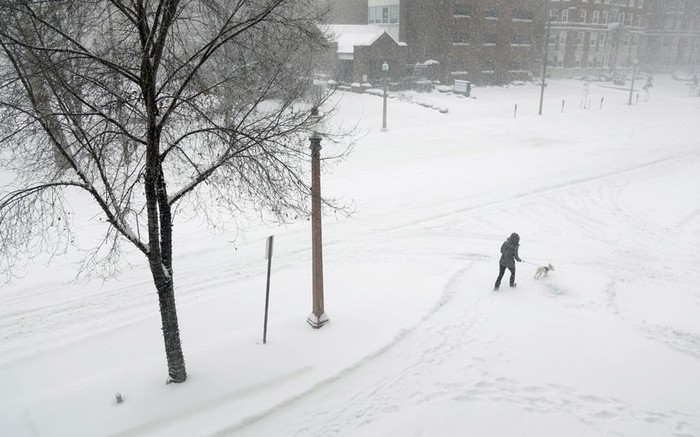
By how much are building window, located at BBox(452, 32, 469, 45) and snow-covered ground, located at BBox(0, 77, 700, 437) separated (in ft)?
104

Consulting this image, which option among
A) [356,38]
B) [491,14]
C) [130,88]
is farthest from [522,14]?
[130,88]

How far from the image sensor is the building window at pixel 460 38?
4466 cm

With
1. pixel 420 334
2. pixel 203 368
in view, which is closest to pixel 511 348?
pixel 420 334

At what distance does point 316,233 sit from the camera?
8.13 metres

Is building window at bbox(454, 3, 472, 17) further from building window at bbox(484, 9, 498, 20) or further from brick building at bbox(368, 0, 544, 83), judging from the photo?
building window at bbox(484, 9, 498, 20)

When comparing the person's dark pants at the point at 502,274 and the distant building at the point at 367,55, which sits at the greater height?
the distant building at the point at 367,55

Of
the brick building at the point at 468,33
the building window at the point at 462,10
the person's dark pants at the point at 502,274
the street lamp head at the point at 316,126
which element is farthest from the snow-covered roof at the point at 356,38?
the street lamp head at the point at 316,126

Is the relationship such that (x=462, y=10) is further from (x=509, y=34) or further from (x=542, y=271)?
(x=542, y=271)

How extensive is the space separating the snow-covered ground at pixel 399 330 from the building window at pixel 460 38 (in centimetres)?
3155

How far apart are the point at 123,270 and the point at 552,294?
9.70m

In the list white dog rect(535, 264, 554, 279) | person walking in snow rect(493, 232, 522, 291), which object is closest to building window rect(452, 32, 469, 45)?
white dog rect(535, 264, 554, 279)

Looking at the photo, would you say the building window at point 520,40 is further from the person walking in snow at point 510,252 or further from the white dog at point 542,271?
the person walking in snow at point 510,252

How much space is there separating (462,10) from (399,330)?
43.0 metres

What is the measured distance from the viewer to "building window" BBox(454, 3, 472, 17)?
44.3 m
